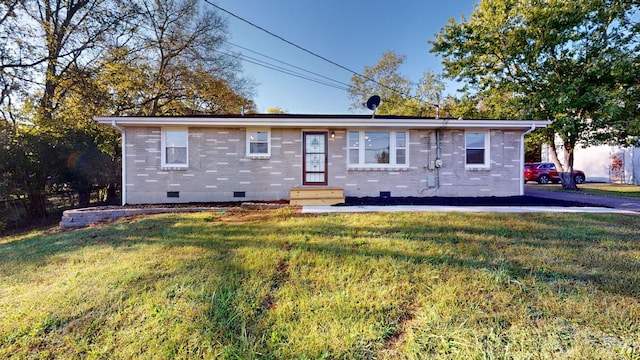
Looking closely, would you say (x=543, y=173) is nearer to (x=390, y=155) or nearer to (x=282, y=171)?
(x=390, y=155)

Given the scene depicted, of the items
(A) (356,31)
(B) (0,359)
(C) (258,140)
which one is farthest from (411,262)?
(A) (356,31)

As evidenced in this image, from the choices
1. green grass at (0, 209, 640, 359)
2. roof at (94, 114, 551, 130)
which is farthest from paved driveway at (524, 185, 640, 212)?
green grass at (0, 209, 640, 359)

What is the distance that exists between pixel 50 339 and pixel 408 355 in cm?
285

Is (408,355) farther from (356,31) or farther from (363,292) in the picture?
(356,31)

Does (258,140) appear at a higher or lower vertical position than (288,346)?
higher

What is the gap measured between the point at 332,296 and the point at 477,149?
784 centimetres

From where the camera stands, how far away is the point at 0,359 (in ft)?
5.76

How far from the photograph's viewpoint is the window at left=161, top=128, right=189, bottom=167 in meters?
7.44

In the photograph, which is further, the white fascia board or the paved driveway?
the white fascia board

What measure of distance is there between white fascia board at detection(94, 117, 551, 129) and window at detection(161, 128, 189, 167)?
0.30 meters

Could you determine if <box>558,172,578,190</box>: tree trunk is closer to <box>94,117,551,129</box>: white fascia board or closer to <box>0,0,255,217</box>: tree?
<box>94,117,551,129</box>: white fascia board

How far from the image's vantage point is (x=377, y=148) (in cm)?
786

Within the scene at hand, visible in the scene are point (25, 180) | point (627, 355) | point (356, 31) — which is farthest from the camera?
point (356, 31)

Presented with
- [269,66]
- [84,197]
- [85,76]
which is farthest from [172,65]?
[84,197]
